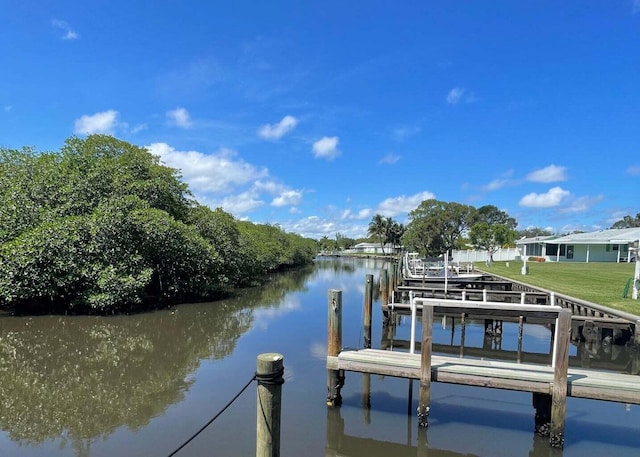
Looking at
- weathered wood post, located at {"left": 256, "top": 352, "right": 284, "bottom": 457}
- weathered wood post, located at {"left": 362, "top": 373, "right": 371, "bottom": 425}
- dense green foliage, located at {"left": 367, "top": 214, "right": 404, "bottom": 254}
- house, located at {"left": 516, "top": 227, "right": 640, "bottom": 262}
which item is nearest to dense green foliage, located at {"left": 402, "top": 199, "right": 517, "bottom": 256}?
house, located at {"left": 516, "top": 227, "right": 640, "bottom": 262}

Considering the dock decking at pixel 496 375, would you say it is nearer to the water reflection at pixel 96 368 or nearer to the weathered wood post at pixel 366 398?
the weathered wood post at pixel 366 398

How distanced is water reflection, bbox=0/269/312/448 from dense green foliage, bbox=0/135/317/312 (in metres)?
1.39

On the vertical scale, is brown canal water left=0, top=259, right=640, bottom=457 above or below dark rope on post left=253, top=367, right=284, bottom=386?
below

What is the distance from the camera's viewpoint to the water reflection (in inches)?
284

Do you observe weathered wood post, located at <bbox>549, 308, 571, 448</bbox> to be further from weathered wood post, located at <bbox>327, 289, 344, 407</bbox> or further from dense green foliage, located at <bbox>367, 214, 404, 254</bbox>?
dense green foliage, located at <bbox>367, 214, 404, 254</bbox>

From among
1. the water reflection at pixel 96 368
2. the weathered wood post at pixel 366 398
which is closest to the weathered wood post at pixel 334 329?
the weathered wood post at pixel 366 398

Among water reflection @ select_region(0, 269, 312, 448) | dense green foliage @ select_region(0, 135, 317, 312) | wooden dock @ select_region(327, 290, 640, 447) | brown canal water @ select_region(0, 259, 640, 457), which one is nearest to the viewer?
wooden dock @ select_region(327, 290, 640, 447)

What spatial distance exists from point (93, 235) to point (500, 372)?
1566cm

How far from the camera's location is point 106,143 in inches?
980

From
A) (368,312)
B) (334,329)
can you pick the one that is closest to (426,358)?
(334,329)

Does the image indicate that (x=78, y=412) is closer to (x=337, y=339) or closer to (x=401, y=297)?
(x=337, y=339)

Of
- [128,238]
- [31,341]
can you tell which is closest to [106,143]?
[128,238]

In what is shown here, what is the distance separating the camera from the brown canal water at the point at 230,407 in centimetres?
644

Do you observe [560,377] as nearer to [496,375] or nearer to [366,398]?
[496,375]
